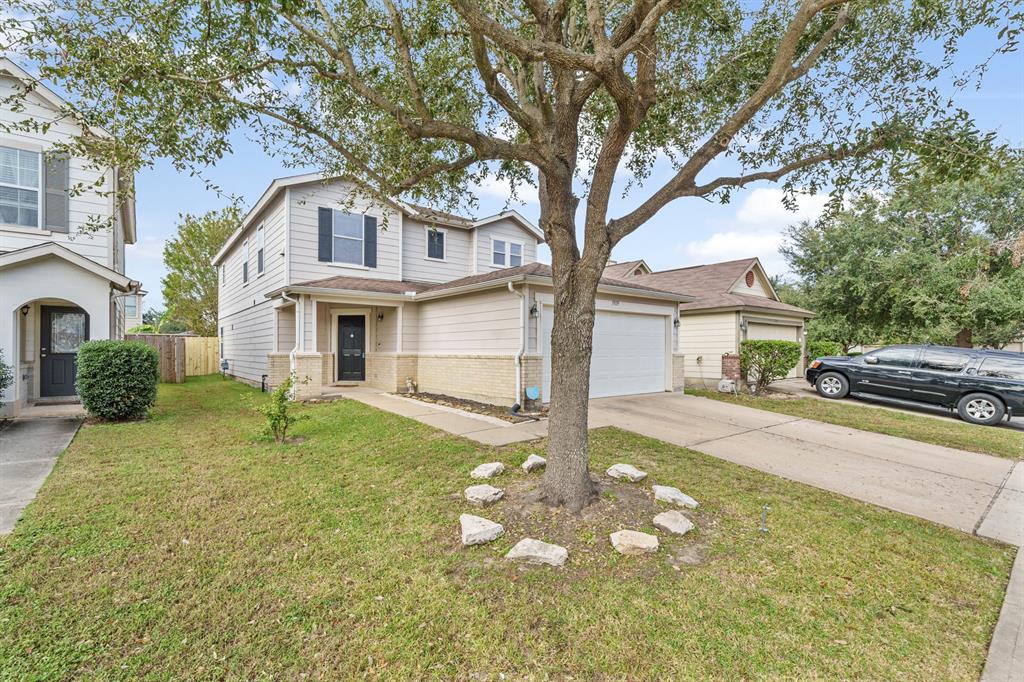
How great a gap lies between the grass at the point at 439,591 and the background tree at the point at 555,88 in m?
1.29

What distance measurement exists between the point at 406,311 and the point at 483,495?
28.9 ft

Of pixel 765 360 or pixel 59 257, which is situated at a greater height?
pixel 59 257

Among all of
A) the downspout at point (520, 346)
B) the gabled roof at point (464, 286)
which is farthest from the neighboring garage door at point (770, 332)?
the downspout at point (520, 346)

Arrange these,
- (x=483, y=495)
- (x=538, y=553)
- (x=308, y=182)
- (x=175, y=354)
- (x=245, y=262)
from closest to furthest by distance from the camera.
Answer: (x=538, y=553)
(x=483, y=495)
(x=308, y=182)
(x=175, y=354)
(x=245, y=262)

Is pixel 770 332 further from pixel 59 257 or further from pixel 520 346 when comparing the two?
pixel 59 257

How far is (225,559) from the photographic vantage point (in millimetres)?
3182

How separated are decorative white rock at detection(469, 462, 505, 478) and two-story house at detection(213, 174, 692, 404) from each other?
12.9 ft

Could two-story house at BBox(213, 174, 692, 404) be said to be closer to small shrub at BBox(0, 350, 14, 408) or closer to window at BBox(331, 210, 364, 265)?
window at BBox(331, 210, 364, 265)

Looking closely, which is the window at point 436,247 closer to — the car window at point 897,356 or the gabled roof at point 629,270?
the gabled roof at point 629,270

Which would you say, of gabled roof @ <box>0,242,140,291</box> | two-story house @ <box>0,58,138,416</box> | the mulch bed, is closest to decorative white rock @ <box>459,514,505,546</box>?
the mulch bed

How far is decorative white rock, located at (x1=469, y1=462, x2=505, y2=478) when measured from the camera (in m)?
4.81

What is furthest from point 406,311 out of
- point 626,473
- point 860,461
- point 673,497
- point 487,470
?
point 860,461

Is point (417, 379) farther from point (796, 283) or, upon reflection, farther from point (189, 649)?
point (796, 283)

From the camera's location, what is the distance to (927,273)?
50.8ft
